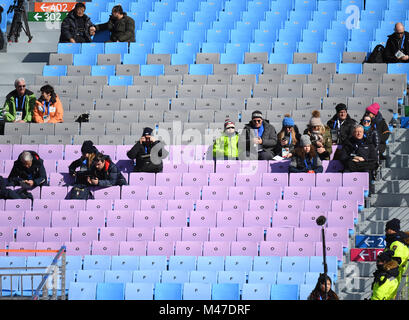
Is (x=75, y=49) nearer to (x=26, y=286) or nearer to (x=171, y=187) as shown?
(x=171, y=187)

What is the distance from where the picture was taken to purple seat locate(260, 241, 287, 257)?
12.9 metres

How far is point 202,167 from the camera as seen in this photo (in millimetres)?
14633

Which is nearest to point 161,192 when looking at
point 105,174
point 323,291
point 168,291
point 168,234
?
point 105,174

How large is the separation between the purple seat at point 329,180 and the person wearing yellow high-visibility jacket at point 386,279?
8.16ft

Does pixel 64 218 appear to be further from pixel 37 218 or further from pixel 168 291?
pixel 168 291

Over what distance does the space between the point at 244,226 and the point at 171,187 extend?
129 cm

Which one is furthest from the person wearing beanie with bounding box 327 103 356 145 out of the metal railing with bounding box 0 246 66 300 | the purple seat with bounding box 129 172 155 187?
the metal railing with bounding box 0 246 66 300

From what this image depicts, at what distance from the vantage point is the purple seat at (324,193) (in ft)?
45.2

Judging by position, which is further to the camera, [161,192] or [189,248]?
[161,192]

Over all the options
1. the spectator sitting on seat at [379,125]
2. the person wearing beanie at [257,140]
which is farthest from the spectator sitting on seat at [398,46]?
the person wearing beanie at [257,140]

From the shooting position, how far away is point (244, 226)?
44.3 feet

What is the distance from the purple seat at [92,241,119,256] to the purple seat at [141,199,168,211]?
2.74ft

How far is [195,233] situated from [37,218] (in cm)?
223
